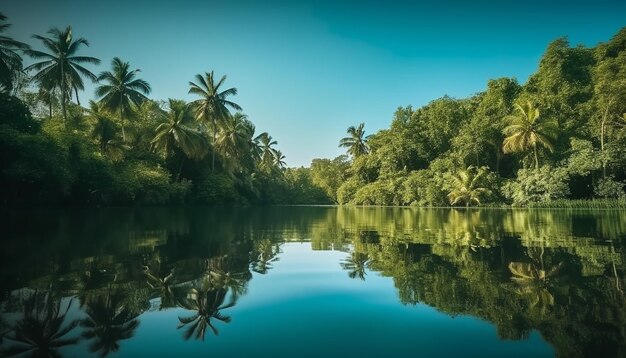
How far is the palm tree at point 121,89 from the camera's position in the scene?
32.7 meters

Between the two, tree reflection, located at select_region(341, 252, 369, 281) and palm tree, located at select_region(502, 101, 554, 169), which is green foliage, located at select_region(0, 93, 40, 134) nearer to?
tree reflection, located at select_region(341, 252, 369, 281)

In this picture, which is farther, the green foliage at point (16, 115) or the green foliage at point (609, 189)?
the green foliage at point (609, 189)

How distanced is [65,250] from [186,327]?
563 centimetres

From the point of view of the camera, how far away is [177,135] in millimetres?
34562

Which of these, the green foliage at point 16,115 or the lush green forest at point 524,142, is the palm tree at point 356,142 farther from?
the green foliage at point 16,115

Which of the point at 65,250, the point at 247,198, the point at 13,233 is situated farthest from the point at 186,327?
the point at 247,198

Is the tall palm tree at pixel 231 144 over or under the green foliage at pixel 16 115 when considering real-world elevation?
over

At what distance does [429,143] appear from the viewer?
44.2 metres

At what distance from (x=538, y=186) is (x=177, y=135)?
103ft

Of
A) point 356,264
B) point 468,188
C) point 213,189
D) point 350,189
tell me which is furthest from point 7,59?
point 350,189

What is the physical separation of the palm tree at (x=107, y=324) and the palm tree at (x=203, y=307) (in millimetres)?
469

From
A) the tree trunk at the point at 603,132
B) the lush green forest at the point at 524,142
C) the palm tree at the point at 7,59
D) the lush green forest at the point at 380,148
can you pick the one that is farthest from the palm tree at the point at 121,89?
the tree trunk at the point at 603,132

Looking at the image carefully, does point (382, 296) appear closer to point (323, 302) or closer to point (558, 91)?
point (323, 302)

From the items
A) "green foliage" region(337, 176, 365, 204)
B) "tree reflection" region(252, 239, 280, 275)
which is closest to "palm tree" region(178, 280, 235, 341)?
"tree reflection" region(252, 239, 280, 275)
